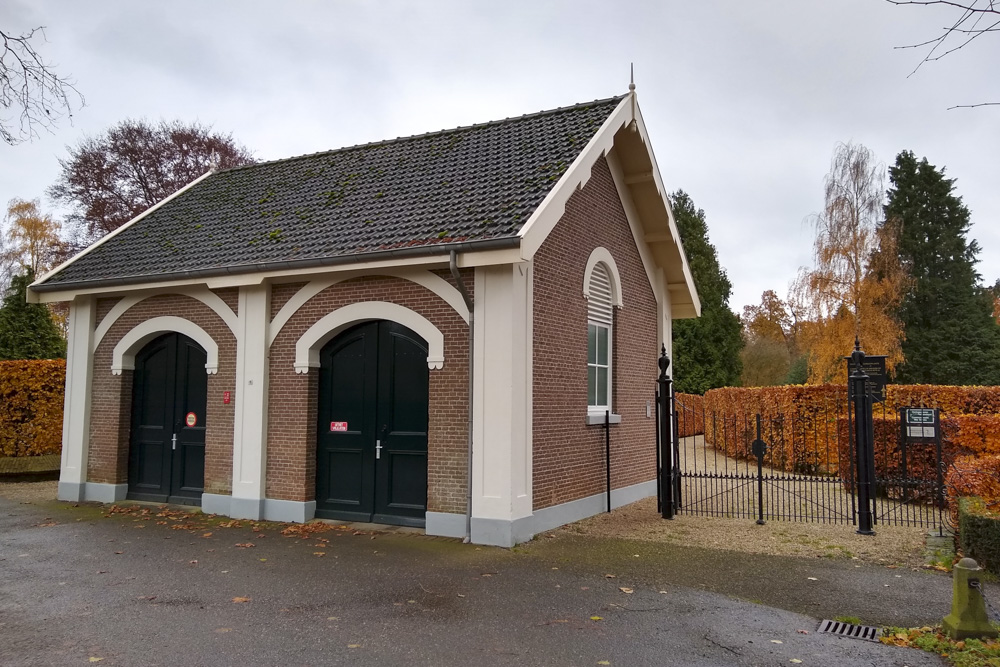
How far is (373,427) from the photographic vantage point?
1045 centimetres

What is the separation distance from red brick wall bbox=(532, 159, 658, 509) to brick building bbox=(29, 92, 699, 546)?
0.05 meters

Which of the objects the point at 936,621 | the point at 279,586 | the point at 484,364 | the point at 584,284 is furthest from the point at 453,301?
the point at 936,621

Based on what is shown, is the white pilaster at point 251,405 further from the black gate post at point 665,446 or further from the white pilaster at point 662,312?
the white pilaster at point 662,312

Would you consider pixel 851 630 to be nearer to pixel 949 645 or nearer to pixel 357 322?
pixel 949 645

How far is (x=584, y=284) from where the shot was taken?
11398 mm

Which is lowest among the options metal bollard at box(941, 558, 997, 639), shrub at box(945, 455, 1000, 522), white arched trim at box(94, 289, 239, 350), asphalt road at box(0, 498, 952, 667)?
asphalt road at box(0, 498, 952, 667)

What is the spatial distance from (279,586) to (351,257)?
14.1 ft

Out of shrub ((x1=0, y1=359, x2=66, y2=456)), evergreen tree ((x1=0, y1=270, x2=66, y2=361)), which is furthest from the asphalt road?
evergreen tree ((x1=0, y1=270, x2=66, y2=361))

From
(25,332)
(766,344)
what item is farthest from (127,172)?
(766,344)

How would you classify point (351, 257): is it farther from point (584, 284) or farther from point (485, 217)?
point (584, 284)

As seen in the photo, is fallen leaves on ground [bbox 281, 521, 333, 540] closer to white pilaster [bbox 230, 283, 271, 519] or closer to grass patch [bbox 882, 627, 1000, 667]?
white pilaster [bbox 230, 283, 271, 519]

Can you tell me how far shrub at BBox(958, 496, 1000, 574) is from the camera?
7.33 meters

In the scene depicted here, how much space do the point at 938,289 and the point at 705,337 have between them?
1218 cm

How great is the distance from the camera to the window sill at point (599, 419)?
11.3m
